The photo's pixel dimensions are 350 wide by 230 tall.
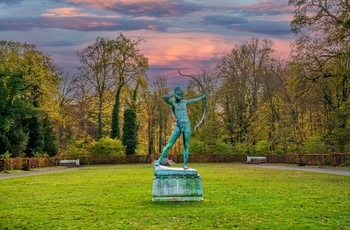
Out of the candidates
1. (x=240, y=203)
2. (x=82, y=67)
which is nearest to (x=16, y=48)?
(x=82, y=67)

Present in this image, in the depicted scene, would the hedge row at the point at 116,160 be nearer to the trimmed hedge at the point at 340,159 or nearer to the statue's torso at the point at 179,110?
the trimmed hedge at the point at 340,159

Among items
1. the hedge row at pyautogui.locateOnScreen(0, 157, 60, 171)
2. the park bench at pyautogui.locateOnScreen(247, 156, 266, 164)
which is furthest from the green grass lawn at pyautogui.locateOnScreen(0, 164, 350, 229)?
the park bench at pyautogui.locateOnScreen(247, 156, 266, 164)

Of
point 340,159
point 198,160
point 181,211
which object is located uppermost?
point 340,159

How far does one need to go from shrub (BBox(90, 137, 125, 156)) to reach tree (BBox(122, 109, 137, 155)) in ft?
15.0

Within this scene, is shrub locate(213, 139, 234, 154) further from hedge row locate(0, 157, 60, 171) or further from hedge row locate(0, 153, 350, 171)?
hedge row locate(0, 157, 60, 171)

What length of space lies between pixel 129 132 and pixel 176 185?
153 ft

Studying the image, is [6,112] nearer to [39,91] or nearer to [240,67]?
[39,91]

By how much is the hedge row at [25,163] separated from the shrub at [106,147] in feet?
20.0

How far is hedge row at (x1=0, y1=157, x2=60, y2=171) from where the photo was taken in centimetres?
3522

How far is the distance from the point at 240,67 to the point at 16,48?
27.5m

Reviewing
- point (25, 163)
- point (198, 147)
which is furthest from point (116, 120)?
point (25, 163)

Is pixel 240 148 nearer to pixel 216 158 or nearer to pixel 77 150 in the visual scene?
pixel 216 158

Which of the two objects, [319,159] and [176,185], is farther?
[319,159]

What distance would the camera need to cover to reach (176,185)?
12984 millimetres
